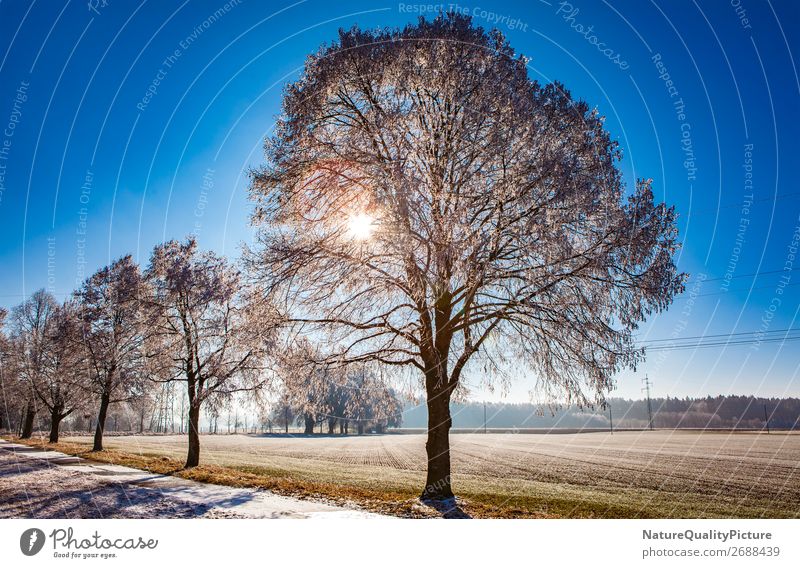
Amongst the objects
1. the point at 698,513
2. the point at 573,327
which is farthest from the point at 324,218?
the point at 698,513

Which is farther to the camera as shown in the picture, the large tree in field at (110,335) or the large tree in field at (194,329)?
the large tree in field at (110,335)

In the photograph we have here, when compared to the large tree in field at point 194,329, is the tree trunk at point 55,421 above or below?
below

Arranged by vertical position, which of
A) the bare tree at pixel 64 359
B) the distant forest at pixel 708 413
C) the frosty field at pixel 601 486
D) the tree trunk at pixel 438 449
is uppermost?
the bare tree at pixel 64 359

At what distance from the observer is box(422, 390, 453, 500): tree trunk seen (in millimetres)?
9414

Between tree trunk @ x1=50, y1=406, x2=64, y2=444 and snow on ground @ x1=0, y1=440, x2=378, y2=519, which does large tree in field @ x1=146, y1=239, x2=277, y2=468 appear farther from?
tree trunk @ x1=50, y1=406, x2=64, y2=444

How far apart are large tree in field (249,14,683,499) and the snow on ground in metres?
3.18

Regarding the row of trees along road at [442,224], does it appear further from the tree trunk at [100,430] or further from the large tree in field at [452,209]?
the tree trunk at [100,430]

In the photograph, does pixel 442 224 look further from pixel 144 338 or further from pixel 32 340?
pixel 32 340

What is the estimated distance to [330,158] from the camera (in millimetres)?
9086

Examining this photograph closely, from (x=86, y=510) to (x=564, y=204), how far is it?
9849 mm

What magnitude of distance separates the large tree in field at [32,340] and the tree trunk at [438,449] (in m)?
26.3

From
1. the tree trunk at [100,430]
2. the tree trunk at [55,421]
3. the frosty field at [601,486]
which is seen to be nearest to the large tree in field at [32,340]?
the tree trunk at [55,421]

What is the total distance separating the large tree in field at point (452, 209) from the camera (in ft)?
25.1
